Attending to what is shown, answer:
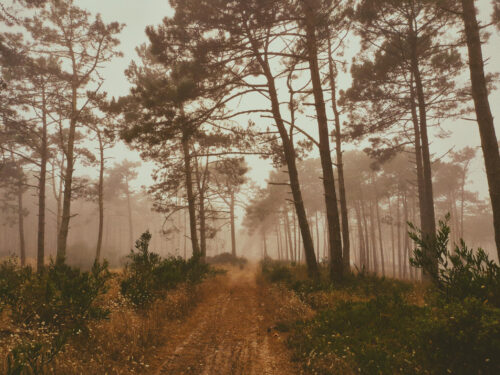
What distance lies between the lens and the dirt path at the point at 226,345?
3850 millimetres

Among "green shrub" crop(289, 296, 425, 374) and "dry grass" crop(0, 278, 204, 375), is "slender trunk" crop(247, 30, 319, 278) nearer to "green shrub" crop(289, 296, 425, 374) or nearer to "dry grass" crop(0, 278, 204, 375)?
"green shrub" crop(289, 296, 425, 374)

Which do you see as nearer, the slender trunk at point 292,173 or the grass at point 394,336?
the grass at point 394,336

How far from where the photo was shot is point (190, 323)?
594 cm

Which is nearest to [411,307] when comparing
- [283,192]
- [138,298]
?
[138,298]

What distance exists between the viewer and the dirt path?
385cm

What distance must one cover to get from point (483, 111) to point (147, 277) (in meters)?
9.38

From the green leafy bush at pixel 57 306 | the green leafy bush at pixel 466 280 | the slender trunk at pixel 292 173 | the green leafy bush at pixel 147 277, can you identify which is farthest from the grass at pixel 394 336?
the green leafy bush at pixel 57 306

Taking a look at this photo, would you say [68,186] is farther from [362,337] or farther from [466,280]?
[466,280]

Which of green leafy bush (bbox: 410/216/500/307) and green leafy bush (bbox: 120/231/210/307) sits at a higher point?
green leafy bush (bbox: 410/216/500/307)

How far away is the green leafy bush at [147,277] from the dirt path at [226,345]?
1048 millimetres

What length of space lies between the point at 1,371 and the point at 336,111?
13992 mm

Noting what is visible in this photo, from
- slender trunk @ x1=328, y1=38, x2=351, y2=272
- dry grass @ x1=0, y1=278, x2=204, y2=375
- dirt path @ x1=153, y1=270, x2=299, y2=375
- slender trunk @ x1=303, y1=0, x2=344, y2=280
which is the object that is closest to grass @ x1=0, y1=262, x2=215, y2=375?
dry grass @ x1=0, y1=278, x2=204, y2=375

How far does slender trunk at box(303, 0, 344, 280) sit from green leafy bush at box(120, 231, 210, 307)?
474 centimetres

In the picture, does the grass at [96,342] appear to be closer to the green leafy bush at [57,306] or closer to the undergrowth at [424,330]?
the green leafy bush at [57,306]
